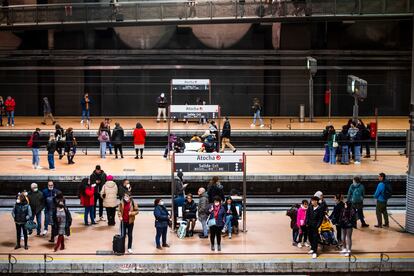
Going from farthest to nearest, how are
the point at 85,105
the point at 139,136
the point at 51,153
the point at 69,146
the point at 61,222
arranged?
the point at 85,105 < the point at 139,136 < the point at 69,146 < the point at 51,153 < the point at 61,222

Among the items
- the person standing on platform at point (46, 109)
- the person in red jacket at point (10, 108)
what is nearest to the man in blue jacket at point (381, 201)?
the person standing on platform at point (46, 109)

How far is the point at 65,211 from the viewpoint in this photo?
2066cm

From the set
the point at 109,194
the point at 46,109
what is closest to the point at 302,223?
the point at 109,194

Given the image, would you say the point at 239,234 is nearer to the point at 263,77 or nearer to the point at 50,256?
the point at 50,256

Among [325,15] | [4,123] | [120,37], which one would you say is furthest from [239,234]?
[120,37]

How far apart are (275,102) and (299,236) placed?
22195 mm

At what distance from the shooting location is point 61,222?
66.9ft

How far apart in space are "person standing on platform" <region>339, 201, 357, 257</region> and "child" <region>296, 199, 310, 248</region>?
0.94 m

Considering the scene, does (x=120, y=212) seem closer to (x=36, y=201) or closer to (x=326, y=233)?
(x=36, y=201)

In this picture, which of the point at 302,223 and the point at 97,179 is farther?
the point at 97,179

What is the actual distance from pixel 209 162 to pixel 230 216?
158cm

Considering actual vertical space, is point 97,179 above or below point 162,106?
below

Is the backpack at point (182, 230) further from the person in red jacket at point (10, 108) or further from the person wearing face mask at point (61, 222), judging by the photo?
the person in red jacket at point (10, 108)

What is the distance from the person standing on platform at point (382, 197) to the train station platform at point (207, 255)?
0.45 metres
